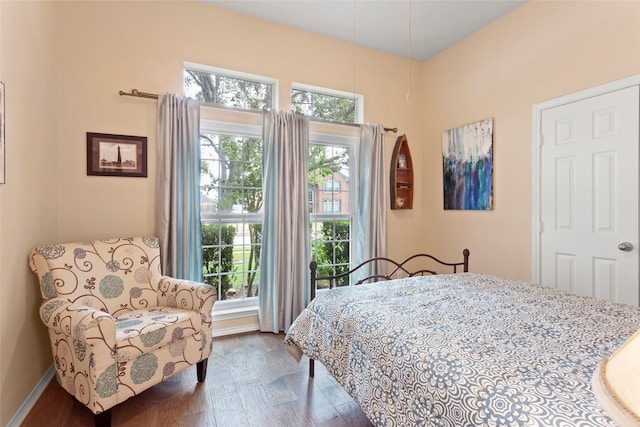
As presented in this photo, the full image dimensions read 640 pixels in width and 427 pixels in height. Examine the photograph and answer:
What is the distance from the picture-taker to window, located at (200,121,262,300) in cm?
299

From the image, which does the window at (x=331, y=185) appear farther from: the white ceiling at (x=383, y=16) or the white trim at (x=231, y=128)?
the white ceiling at (x=383, y=16)

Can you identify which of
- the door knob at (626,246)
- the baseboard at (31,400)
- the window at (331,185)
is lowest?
the baseboard at (31,400)

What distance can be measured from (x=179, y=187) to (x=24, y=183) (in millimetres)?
978

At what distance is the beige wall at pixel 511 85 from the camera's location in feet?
7.65

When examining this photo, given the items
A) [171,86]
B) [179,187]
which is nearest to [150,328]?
[179,187]

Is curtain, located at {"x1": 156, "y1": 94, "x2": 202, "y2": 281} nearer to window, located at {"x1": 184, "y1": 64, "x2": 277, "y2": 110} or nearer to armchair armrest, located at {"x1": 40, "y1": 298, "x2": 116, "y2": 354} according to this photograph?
window, located at {"x1": 184, "y1": 64, "x2": 277, "y2": 110}

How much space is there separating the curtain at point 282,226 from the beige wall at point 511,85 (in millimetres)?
1740

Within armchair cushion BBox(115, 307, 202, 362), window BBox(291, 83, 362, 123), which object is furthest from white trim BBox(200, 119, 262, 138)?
armchair cushion BBox(115, 307, 202, 362)

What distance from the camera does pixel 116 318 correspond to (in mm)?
2049

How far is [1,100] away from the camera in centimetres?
160

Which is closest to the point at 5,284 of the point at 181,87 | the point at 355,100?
the point at 181,87

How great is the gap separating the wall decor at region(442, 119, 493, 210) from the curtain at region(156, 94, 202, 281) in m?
2.66

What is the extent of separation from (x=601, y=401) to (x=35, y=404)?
2736mm

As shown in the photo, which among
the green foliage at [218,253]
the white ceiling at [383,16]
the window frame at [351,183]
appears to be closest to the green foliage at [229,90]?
the white ceiling at [383,16]
